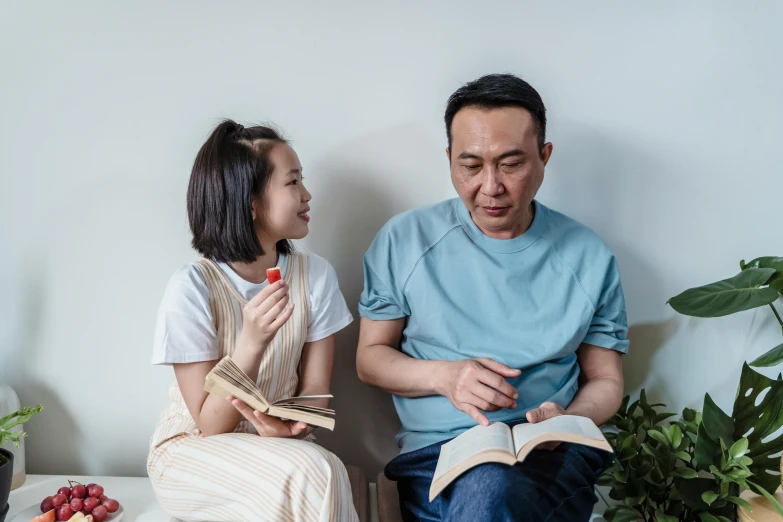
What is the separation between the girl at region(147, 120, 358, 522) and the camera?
142 centimetres

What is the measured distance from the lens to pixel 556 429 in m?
1.34

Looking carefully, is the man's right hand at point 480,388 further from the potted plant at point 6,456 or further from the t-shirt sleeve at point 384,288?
the potted plant at point 6,456

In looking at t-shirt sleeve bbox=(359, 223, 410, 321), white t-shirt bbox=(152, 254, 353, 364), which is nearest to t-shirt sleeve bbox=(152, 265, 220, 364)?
white t-shirt bbox=(152, 254, 353, 364)

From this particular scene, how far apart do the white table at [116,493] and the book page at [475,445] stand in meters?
0.73

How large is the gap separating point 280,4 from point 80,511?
1336mm

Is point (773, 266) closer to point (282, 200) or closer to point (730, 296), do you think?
point (730, 296)

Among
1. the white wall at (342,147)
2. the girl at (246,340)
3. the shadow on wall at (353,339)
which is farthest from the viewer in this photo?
the shadow on wall at (353,339)

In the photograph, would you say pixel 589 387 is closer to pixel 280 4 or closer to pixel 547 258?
pixel 547 258

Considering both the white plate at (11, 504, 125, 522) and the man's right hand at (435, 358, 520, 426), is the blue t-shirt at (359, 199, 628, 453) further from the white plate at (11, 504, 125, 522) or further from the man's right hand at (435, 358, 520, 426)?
the white plate at (11, 504, 125, 522)

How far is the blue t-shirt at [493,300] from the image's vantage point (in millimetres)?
1714

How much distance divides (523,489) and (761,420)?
753 mm

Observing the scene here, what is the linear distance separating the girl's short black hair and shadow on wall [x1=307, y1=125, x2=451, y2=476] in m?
0.33

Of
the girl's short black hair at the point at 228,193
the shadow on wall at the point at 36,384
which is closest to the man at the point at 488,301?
the girl's short black hair at the point at 228,193

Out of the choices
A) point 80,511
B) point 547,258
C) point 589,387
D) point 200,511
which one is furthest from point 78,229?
point 589,387
